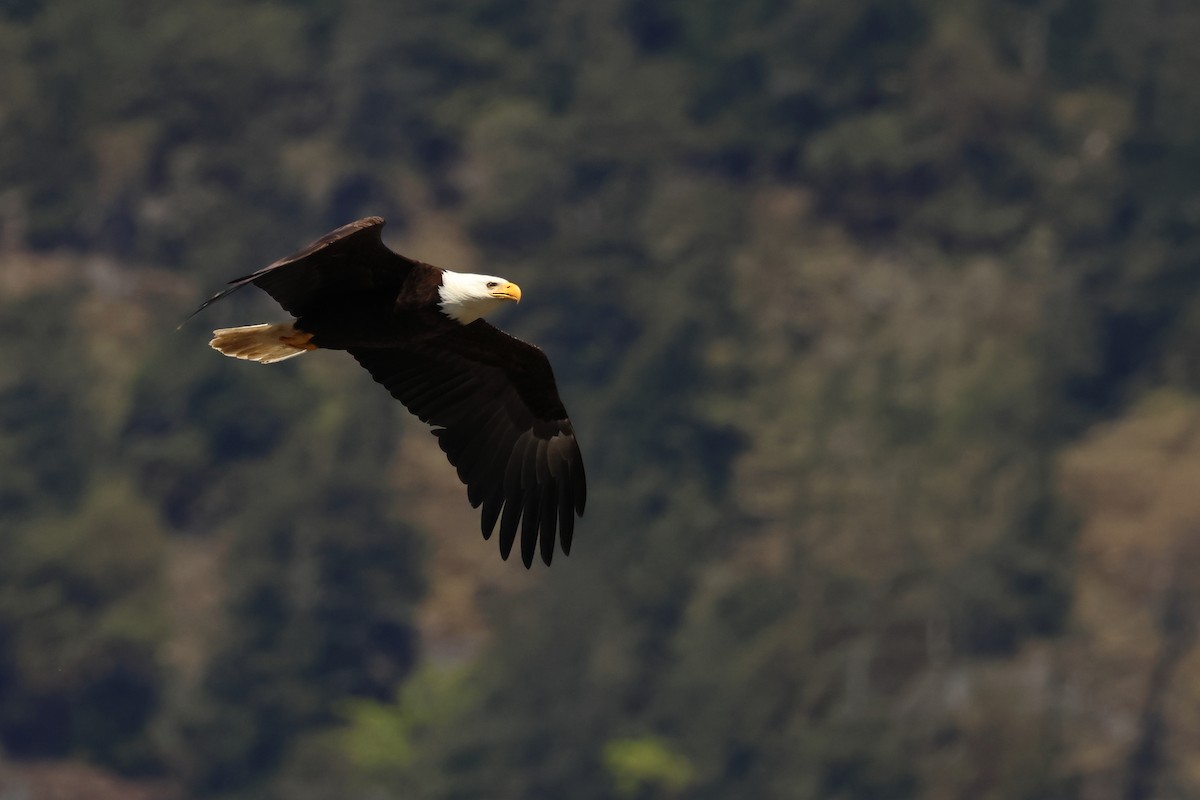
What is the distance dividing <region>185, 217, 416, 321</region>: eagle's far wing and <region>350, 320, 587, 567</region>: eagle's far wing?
126 cm

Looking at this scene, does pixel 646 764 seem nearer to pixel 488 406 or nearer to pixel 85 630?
pixel 85 630

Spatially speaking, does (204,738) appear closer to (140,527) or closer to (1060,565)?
(140,527)

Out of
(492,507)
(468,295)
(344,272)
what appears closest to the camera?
(344,272)

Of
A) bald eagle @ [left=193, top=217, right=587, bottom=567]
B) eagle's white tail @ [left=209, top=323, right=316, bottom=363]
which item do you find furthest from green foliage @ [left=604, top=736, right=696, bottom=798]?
eagle's white tail @ [left=209, top=323, right=316, bottom=363]

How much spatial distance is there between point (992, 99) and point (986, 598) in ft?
47.5

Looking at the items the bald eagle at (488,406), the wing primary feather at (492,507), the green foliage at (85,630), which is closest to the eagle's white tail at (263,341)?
the bald eagle at (488,406)

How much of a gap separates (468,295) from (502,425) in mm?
1826

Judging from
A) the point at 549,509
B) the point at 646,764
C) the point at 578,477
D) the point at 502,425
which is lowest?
the point at 549,509

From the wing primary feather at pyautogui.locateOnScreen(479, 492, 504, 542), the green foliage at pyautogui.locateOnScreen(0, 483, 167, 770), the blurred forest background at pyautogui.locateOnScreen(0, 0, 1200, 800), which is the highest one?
the blurred forest background at pyautogui.locateOnScreen(0, 0, 1200, 800)

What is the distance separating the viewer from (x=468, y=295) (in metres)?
16.4

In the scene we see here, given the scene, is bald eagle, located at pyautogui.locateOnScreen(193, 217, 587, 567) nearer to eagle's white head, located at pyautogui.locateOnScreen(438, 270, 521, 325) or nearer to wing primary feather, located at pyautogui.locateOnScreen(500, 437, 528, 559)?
wing primary feather, located at pyautogui.locateOnScreen(500, 437, 528, 559)

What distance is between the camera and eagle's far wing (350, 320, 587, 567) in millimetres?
17828

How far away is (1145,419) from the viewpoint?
56.2 meters

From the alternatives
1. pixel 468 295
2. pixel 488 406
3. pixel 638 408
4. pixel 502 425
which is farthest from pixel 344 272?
pixel 638 408
